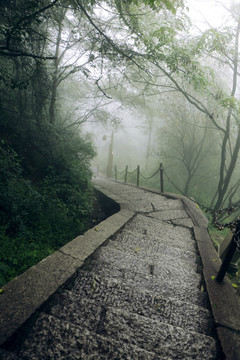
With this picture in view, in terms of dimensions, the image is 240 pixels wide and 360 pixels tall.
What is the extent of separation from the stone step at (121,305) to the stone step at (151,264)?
0.42m

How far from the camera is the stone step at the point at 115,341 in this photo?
1.28 m

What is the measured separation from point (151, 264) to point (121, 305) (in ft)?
2.85

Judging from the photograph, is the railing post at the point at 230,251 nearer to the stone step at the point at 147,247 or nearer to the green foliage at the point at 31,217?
the stone step at the point at 147,247

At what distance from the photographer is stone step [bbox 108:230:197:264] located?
2.83 m

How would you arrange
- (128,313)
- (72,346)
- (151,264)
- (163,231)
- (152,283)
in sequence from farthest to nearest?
(163,231)
(151,264)
(152,283)
(128,313)
(72,346)

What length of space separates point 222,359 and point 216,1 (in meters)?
10.0

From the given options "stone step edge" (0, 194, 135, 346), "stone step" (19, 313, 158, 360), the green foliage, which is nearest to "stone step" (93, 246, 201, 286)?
"stone step edge" (0, 194, 135, 346)

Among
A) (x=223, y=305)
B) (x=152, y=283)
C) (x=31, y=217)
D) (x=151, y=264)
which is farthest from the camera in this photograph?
(x=31, y=217)

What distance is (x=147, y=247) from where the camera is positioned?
3.02 m

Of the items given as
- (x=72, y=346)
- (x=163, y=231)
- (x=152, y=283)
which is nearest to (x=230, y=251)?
(x=152, y=283)

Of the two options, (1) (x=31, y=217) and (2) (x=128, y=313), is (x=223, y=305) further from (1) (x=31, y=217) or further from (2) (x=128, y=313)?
(1) (x=31, y=217)

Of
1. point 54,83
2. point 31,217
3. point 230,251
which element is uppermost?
point 54,83

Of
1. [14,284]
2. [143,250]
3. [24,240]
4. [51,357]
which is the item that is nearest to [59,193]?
[24,240]

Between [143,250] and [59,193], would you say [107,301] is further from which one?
[59,193]
